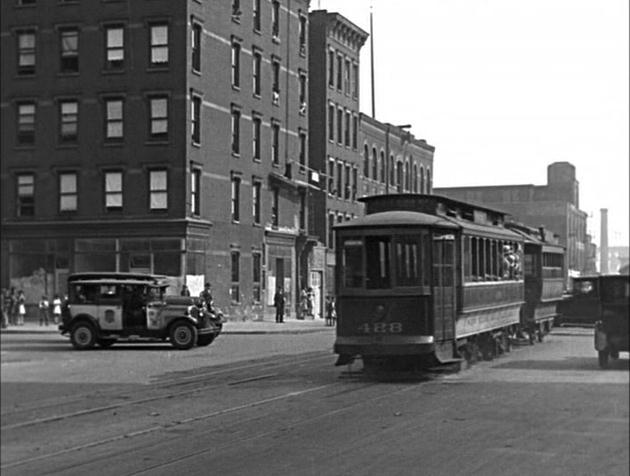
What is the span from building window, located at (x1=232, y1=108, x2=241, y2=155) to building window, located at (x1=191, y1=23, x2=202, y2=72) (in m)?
0.28

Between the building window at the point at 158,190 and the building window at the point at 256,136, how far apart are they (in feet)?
1.83

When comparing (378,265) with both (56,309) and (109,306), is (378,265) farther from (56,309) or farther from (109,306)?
(56,309)

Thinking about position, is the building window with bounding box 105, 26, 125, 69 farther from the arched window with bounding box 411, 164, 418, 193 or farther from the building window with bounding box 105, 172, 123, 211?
the arched window with bounding box 411, 164, 418, 193

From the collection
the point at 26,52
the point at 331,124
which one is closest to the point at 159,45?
the point at 26,52

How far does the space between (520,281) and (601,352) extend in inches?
52.7

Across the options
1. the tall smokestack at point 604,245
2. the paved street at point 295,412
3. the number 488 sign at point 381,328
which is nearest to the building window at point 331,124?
the paved street at point 295,412

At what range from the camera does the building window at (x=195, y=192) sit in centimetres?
267

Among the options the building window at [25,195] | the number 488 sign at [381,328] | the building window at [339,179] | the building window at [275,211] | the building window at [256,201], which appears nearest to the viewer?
the building window at [25,195]

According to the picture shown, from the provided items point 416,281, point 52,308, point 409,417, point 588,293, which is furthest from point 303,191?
point 409,417

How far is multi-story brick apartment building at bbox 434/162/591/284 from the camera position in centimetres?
263

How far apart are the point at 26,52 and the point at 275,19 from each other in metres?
1.05

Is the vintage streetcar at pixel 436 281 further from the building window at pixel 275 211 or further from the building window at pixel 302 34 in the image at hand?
the building window at pixel 302 34

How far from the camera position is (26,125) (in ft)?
8.06

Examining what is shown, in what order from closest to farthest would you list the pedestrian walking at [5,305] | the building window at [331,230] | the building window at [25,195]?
the pedestrian walking at [5,305]
the building window at [25,195]
the building window at [331,230]
